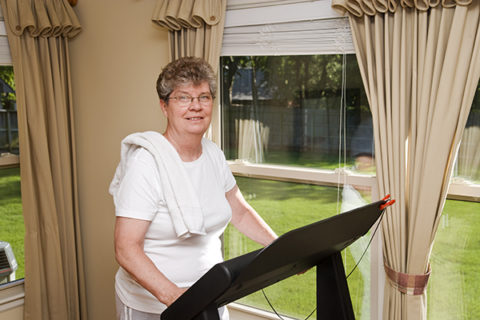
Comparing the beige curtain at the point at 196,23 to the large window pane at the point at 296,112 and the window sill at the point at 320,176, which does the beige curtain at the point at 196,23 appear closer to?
the large window pane at the point at 296,112

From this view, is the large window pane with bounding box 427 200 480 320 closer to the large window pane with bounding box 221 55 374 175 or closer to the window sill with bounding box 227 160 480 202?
the window sill with bounding box 227 160 480 202

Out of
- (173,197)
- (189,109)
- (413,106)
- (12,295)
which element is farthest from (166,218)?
(12,295)

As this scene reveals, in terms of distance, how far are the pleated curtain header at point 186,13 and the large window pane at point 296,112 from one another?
0.26 meters

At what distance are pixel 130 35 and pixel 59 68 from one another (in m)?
0.47

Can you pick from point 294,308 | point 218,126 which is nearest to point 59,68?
point 218,126

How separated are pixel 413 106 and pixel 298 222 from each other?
0.87 m

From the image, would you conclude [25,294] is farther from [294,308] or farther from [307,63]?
[307,63]

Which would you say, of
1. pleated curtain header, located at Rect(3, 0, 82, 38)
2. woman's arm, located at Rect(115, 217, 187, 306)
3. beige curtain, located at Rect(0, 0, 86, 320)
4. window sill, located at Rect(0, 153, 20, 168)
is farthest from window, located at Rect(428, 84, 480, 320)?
window sill, located at Rect(0, 153, 20, 168)

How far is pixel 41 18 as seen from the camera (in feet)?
9.06

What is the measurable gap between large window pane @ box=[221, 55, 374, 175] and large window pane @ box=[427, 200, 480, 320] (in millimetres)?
428

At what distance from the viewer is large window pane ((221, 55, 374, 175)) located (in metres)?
2.32

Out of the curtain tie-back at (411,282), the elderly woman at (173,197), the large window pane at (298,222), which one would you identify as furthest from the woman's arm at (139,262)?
the large window pane at (298,222)

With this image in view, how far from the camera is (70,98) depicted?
9.91 ft

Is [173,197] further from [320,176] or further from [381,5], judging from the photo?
[381,5]
